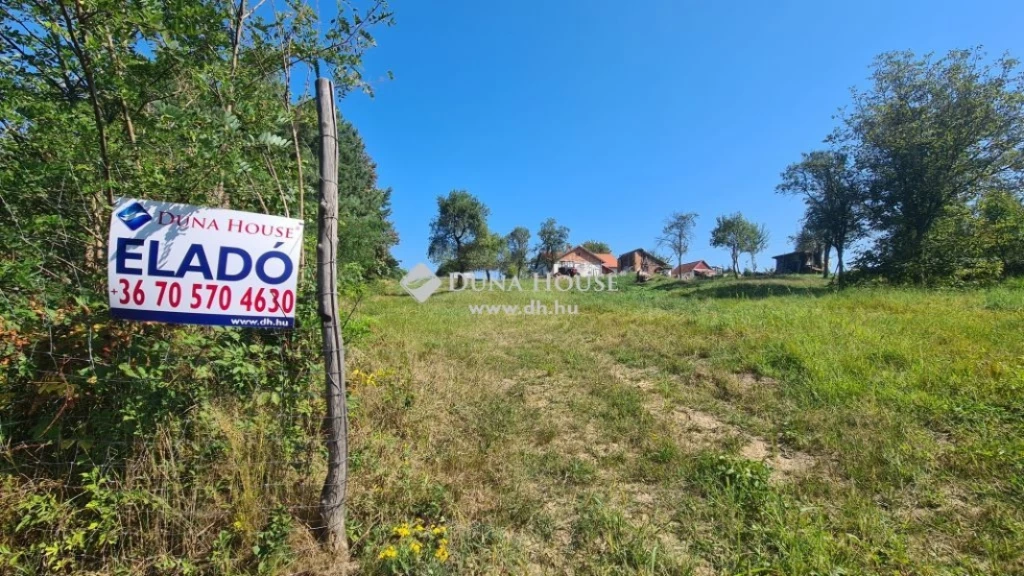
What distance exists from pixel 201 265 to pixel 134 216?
336 mm

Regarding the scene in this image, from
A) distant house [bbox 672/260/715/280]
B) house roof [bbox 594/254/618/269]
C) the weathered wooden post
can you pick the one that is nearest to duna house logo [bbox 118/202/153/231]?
the weathered wooden post

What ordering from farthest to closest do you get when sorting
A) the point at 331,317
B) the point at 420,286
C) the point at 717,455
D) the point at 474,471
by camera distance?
the point at 420,286 → the point at 717,455 → the point at 474,471 → the point at 331,317

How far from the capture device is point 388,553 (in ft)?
5.69

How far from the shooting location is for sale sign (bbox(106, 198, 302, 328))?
1.55 m

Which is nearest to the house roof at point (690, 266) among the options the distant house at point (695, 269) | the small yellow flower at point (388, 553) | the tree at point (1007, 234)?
the distant house at point (695, 269)

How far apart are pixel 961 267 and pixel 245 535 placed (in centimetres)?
1839

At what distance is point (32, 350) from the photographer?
175 cm

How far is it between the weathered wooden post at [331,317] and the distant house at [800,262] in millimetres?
47011

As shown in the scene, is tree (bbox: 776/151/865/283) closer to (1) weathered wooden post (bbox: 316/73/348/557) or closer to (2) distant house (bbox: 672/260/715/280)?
(1) weathered wooden post (bbox: 316/73/348/557)

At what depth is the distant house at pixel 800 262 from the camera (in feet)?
121

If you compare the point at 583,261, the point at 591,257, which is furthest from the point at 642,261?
the point at 583,261

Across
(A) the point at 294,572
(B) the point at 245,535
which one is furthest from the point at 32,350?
(A) the point at 294,572

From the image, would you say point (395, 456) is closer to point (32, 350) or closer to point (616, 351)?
point (32, 350)

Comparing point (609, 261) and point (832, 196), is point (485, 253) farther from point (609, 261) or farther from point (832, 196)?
point (609, 261)
